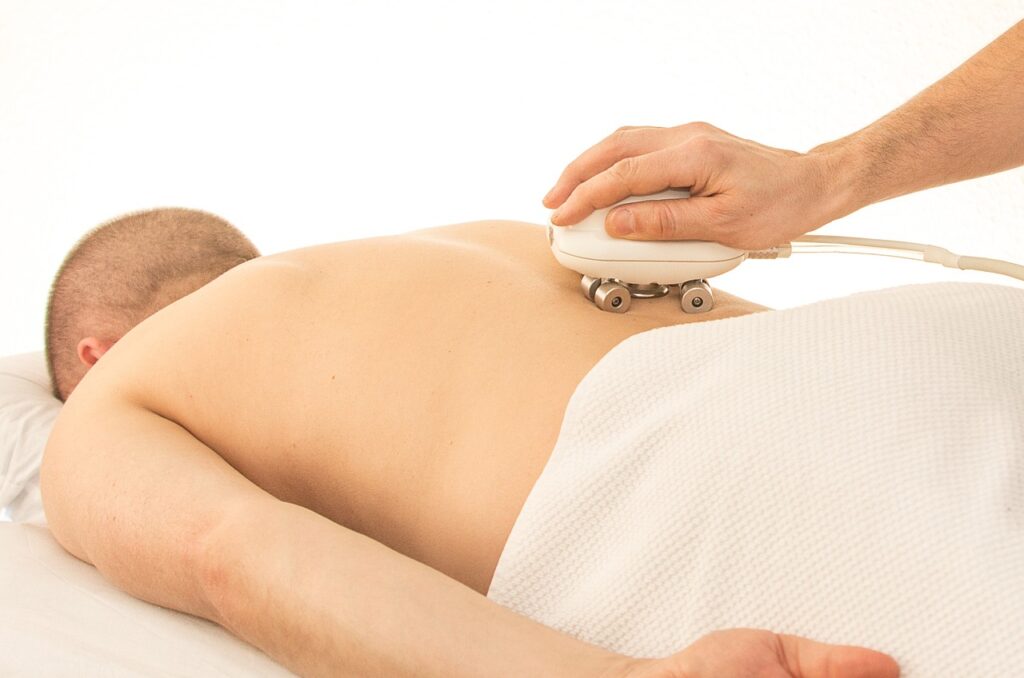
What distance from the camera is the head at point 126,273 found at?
4.99 ft

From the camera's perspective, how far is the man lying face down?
32.3 inches

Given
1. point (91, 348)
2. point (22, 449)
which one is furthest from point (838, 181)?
point (22, 449)

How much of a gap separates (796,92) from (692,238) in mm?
1423

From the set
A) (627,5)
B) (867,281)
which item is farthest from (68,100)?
(867,281)

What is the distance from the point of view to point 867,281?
95.6 inches

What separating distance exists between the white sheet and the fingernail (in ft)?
1.81

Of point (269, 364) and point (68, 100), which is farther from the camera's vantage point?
point (68, 100)

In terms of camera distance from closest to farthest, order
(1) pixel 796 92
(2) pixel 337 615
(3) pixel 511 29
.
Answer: (2) pixel 337 615 < (1) pixel 796 92 < (3) pixel 511 29

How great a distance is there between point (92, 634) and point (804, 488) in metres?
0.69

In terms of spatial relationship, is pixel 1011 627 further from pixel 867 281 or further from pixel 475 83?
pixel 475 83

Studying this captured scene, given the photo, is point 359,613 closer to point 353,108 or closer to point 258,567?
point 258,567

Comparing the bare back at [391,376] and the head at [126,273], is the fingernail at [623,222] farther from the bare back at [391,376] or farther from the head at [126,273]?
the head at [126,273]

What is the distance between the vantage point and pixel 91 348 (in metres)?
1.52

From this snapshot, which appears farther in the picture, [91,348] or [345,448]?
[91,348]
